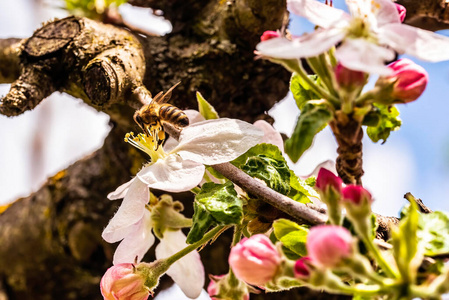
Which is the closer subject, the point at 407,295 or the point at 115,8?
the point at 407,295

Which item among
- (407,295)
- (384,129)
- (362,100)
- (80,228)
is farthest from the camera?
(80,228)

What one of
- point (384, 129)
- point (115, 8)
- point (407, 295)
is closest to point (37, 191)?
point (115, 8)

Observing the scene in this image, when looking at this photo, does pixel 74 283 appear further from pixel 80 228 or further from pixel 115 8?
pixel 115 8

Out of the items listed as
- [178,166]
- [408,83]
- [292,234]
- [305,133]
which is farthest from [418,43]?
[178,166]

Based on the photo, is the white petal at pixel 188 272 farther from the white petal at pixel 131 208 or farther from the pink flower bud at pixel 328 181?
the pink flower bud at pixel 328 181

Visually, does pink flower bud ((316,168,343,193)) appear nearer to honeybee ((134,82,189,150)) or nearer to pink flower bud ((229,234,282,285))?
pink flower bud ((229,234,282,285))

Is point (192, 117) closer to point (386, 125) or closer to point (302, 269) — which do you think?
point (386, 125)

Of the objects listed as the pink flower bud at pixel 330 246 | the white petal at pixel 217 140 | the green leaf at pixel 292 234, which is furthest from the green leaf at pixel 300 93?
the pink flower bud at pixel 330 246
